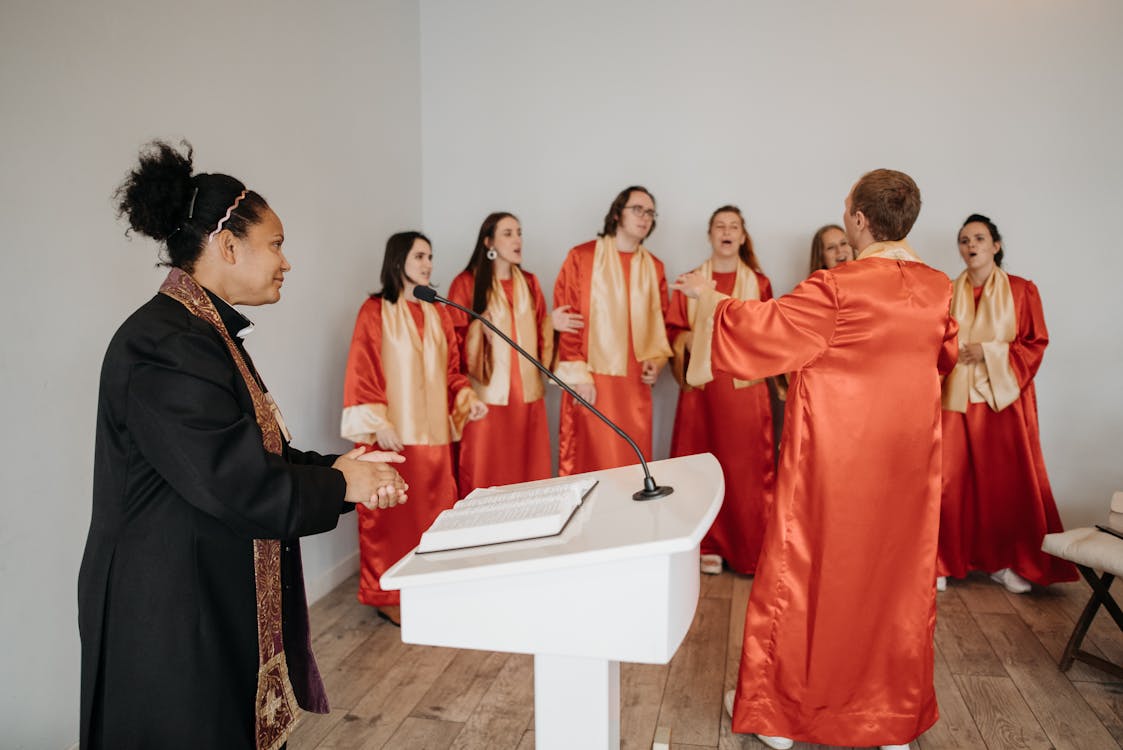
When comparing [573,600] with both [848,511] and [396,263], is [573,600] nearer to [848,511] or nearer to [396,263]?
[848,511]

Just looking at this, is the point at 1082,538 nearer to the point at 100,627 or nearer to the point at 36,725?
the point at 100,627

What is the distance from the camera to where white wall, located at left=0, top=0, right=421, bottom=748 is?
83.4 inches

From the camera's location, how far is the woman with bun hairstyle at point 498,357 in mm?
3869

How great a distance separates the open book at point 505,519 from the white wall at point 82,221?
139 centimetres

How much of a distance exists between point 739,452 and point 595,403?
2.58ft

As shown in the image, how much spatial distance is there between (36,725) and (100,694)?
40.6 inches

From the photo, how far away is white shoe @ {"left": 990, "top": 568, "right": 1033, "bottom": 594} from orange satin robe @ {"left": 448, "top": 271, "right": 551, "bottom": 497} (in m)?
2.27

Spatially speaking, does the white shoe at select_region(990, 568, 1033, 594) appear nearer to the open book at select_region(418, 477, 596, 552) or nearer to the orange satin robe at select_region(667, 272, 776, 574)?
the orange satin robe at select_region(667, 272, 776, 574)

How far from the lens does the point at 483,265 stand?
391 centimetres

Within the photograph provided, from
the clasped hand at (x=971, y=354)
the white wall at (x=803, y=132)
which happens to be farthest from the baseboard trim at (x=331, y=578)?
the clasped hand at (x=971, y=354)

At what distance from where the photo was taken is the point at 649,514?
1.41 metres

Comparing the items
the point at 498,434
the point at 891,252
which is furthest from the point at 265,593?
the point at 498,434

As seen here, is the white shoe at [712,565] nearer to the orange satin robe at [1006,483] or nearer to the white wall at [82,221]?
the orange satin robe at [1006,483]

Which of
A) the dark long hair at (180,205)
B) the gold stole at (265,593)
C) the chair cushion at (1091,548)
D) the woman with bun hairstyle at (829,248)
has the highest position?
the dark long hair at (180,205)
